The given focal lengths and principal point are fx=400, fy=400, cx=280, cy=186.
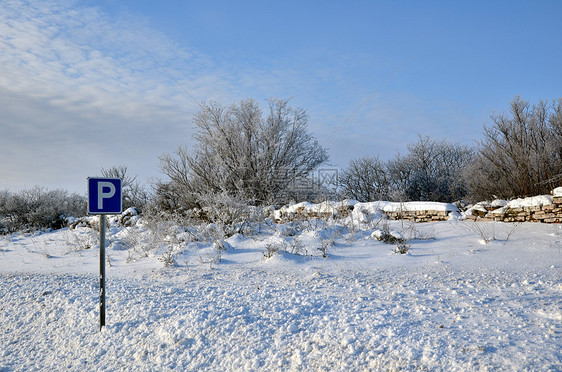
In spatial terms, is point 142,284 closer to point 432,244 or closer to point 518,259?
point 432,244

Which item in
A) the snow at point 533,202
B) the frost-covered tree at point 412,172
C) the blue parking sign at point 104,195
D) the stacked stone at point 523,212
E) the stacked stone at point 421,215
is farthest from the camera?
the frost-covered tree at point 412,172

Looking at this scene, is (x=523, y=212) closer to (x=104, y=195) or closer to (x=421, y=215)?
(x=421, y=215)

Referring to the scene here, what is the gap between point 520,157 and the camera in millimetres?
14711

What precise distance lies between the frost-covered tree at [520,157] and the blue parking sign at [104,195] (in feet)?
46.0

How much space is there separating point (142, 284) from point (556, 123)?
16.8 metres

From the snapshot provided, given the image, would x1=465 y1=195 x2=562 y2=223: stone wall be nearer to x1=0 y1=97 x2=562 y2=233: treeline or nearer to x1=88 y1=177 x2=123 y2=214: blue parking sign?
x1=0 y1=97 x2=562 y2=233: treeline

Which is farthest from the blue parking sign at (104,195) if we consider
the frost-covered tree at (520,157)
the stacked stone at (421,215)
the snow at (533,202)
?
the frost-covered tree at (520,157)

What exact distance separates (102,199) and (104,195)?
0.17ft

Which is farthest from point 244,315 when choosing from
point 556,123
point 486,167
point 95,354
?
point 556,123

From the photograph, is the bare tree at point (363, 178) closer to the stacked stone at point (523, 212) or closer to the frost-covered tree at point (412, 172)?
the frost-covered tree at point (412, 172)

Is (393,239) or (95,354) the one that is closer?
(95,354)

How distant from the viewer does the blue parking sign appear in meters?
4.61

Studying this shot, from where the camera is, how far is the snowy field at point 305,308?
11.6ft

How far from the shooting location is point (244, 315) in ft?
14.5
